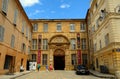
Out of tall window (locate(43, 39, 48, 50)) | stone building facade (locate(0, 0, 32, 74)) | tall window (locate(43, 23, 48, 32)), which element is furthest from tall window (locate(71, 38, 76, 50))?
stone building facade (locate(0, 0, 32, 74))

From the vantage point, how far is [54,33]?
107 feet

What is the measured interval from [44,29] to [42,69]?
29.6 ft

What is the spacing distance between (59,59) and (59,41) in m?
5.01

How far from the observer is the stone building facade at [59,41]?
1234 inches

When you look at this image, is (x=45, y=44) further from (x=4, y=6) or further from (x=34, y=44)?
(x=4, y=6)

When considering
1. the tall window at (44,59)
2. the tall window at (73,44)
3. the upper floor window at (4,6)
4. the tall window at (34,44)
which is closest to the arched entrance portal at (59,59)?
the tall window at (44,59)

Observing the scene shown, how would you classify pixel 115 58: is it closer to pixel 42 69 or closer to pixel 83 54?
pixel 83 54

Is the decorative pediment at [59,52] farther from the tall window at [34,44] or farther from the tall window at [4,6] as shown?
the tall window at [4,6]

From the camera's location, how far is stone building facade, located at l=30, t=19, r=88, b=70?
3134 centimetres

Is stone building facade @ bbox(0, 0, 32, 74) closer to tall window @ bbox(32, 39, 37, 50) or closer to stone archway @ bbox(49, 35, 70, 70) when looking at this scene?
tall window @ bbox(32, 39, 37, 50)

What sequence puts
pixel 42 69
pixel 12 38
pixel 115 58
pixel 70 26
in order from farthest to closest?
1. pixel 70 26
2. pixel 42 69
3. pixel 12 38
4. pixel 115 58

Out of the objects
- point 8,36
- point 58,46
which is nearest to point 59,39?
point 58,46

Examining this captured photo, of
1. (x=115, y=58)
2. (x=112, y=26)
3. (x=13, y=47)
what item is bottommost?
(x=115, y=58)

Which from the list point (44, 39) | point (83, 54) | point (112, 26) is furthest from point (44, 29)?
point (112, 26)
